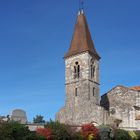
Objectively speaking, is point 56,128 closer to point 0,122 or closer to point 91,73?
point 0,122

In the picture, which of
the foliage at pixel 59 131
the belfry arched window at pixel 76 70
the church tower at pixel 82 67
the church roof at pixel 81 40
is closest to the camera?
the foliage at pixel 59 131

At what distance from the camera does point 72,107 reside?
60469 millimetres

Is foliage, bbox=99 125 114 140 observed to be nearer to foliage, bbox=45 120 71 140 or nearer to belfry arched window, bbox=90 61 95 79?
foliage, bbox=45 120 71 140

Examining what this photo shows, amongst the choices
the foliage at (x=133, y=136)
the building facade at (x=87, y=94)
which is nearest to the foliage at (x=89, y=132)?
the foliage at (x=133, y=136)

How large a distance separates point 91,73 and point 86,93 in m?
3.71

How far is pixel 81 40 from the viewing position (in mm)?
63062

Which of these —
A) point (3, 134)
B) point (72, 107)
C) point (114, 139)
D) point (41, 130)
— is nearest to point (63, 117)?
point (72, 107)

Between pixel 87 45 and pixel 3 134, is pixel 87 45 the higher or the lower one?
the higher one

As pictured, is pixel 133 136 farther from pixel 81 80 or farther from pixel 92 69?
pixel 92 69

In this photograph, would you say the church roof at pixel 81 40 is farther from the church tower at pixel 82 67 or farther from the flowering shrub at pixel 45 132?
the flowering shrub at pixel 45 132

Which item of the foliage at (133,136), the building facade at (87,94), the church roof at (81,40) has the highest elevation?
the church roof at (81,40)

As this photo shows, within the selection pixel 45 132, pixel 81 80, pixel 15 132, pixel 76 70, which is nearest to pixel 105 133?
pixel 45 132

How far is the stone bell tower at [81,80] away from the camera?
58.8 meters

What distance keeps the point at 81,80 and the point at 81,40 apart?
257 inches
